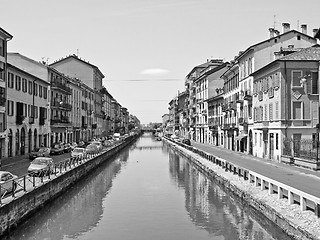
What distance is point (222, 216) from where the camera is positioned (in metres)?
22.8

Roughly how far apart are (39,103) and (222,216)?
4000 centimetres

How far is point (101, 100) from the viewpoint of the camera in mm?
120312

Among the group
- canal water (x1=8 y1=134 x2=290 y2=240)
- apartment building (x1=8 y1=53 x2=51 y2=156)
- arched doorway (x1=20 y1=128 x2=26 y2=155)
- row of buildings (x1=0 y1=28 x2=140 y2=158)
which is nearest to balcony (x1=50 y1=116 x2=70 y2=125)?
row of buildings (x1=0 y1=28 x2=140 y2=158)

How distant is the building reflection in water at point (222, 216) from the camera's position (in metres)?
18.9

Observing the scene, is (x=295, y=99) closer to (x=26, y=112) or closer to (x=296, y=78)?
(x=296, y=78)

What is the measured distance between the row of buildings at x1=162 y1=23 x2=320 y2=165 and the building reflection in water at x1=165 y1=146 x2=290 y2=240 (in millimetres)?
9437

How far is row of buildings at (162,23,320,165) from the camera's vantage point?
1521 inches

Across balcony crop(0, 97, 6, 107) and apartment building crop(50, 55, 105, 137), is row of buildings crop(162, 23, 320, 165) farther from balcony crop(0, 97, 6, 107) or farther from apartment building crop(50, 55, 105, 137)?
apartment building crop(50, 55, 105, 137)

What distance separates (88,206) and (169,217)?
19.5 ft

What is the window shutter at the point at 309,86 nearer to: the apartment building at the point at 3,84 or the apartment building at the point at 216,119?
the apartment building at the point at 3,84

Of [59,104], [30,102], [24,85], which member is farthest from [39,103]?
[59,104]

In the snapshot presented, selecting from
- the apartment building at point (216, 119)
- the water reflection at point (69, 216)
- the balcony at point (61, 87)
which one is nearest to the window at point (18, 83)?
the balcony at point (61, 87)

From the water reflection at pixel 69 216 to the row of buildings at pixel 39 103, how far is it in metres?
15.0

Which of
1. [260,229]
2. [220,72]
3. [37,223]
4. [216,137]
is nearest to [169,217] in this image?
[260,229]
